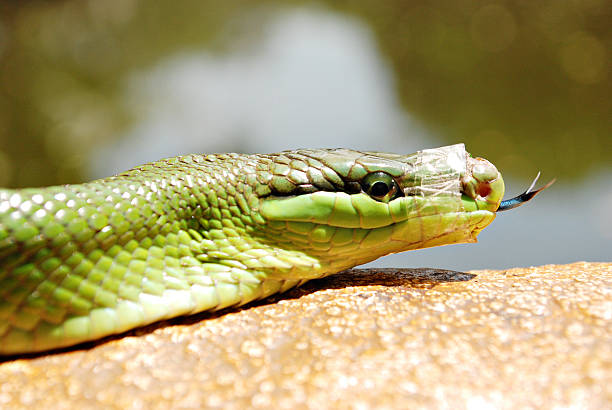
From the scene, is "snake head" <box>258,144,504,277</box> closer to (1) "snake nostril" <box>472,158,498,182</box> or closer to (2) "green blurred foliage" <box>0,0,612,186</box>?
(1) "snake nostril" <box>472,158,498,182</box>

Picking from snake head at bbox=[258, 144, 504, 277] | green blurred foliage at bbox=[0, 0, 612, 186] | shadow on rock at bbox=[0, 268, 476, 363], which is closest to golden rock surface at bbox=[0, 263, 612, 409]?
shadow on rock at bbox=[0, 268, 476, 363]

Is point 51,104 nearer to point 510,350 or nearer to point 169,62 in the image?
point 169,62

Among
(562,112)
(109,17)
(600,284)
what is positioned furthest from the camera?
(109,17)

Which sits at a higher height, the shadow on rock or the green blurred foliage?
the green blurred foliage

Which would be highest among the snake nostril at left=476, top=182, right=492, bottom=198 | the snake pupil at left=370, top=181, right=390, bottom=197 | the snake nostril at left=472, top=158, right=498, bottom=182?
the snake nostril at left=472, top=158, right=498, bottom=182

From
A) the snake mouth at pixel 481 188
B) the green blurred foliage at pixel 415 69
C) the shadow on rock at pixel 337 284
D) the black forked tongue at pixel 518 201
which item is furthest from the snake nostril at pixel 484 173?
the green blurred foliage at pixel 415 69

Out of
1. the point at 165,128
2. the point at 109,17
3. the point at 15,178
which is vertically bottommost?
the point at 15,178

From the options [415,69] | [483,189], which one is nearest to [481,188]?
[483,189]

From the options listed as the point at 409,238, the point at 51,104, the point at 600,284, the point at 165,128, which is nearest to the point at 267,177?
the point at 409,238
